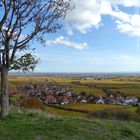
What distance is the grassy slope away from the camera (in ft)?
44.2

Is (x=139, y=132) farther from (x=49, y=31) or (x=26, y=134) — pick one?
(x=49, y=31)

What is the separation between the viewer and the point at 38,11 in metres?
17.3

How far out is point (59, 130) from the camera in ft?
46.9

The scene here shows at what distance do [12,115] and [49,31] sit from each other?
4.12 meters

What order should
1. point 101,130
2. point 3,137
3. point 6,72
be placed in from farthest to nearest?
point 6,72 < point 101,130 < point 3,137

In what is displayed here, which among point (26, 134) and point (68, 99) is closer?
point (26, 134)

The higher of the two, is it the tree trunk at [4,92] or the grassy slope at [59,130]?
the tree trunk at [4,92]

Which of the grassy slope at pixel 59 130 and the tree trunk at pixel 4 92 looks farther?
the tree trunk at pixel 4 92

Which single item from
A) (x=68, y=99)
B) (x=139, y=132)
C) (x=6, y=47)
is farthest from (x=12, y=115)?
(x=68, y=99)

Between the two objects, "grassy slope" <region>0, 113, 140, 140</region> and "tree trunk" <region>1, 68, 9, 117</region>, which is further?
"tree trunk" <region>1, 68, 9, 117</region>

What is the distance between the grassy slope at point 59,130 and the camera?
13463 mm

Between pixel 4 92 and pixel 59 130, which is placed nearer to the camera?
pixel 59 130

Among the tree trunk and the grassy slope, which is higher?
the tree trunk

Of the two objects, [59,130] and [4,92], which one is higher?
[4,92]
